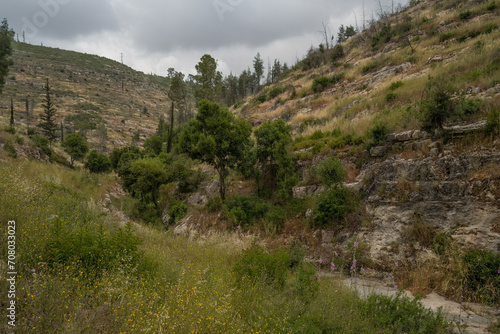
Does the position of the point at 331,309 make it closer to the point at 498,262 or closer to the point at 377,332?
the point at 377,332

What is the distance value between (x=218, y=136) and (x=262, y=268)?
10.6 meters

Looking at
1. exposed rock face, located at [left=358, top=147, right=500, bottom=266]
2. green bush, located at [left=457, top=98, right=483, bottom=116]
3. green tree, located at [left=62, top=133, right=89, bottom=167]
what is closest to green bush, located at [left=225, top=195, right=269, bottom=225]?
exposed rock face, located at [left=358, top=147, right=500, bottom=266]

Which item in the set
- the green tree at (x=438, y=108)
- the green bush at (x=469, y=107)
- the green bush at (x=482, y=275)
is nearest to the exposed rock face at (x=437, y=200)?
the green bush at (x=482, y=275)

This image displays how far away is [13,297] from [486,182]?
10169 millimetres

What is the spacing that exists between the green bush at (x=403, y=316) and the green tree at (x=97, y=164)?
43.0m

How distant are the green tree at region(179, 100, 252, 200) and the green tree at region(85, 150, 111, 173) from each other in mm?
30383

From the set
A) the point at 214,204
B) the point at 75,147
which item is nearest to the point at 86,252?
the point at 214,204

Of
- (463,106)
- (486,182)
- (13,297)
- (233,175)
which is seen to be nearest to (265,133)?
(233,175)

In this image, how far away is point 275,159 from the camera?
14.1 metres

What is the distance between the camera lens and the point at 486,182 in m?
6.91

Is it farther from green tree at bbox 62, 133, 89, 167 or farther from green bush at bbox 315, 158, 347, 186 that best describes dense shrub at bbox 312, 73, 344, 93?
green tree at bbox 62, 133, 89, 167

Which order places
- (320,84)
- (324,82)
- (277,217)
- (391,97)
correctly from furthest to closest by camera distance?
1. (320,84)
2. (324,82)
3. (391,97)
4. (277,217)

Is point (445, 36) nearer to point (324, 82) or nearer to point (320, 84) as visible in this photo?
point (324, 82)

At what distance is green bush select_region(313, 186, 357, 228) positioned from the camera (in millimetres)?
9648
